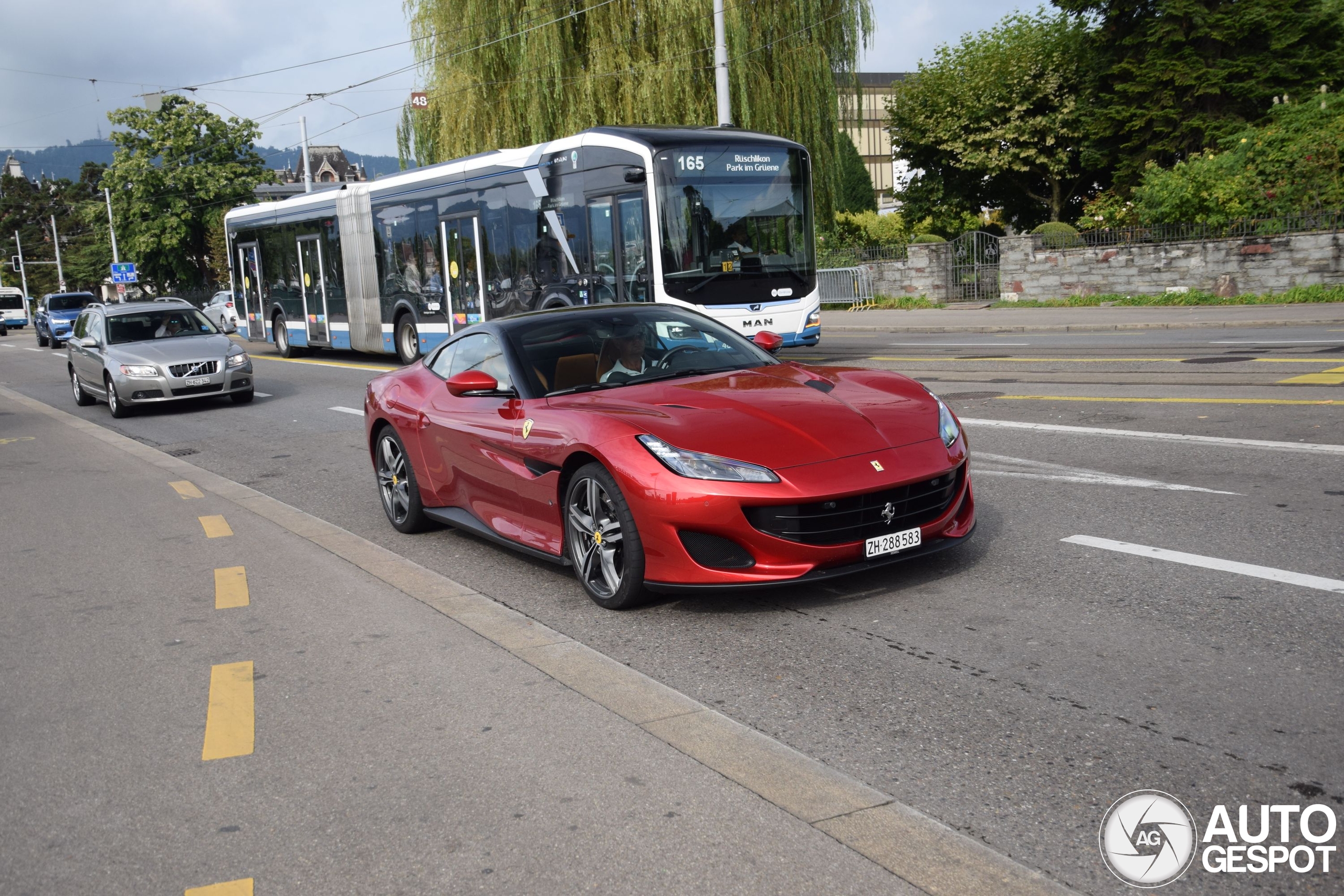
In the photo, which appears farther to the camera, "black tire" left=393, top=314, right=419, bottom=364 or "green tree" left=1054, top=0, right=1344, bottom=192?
"green tree" left=1054, top=0, right=1344, bottom=192

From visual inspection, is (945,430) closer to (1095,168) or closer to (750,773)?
(750,773)

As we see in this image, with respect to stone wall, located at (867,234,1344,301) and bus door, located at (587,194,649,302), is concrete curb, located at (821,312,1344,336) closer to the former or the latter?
stone wall, located at (867,234,1344,301)

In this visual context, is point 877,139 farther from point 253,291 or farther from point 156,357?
point 156,357

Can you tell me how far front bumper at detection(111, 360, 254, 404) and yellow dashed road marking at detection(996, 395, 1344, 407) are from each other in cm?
1055

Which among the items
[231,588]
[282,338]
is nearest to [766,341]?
[231,588]

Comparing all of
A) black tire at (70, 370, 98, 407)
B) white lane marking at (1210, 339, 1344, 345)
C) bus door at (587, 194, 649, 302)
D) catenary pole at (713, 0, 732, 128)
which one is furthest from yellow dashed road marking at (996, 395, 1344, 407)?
catenary pole at (713, 0, 732, 128)

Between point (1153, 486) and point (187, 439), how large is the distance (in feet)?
35.7

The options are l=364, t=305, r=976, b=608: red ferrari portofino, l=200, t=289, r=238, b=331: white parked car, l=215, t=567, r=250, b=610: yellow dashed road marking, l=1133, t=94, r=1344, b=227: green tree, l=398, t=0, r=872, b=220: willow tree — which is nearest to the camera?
l=364, t=305, r=976, b=608: red ferrari portofino

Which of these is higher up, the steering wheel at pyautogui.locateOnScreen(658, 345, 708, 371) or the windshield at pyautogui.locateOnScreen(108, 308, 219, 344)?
the windshield at pyautogui.locateOnScreen(108, 308, 219, 344)

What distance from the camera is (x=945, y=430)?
234 inches

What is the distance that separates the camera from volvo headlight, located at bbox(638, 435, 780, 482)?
17.4ft

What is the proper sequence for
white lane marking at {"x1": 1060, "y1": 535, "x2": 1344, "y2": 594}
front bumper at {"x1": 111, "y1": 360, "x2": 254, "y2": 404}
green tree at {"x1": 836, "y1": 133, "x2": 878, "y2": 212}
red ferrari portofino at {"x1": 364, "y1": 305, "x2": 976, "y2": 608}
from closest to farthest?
white lane marking at {"x1": 1060, "y1": 535, "x2": 1344, "y2": 594} < red ferrari portofino at {"x1": 364, "y1": 305, "x2": 976, "y2": 608} < front bumper at {"x1": 111, "y1": 360, "x2": 254, "y2": 404} < green tree at {"x1": 836, "y1": 133, "x2": 878, "y2": 212}

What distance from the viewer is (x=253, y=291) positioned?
29.3 metres

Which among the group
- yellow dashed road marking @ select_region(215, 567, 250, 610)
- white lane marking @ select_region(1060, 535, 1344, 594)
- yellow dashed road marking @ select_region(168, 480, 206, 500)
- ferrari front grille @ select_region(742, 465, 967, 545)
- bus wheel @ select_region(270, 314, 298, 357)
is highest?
bus wheel @ select_region(270, 314, 298, 357)
